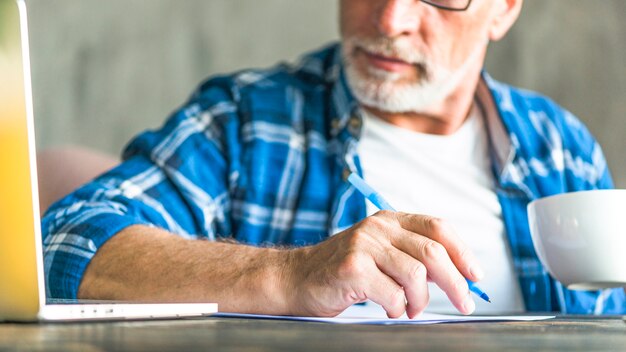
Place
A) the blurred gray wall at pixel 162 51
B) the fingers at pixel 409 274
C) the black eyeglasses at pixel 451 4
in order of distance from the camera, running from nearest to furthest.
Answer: the fingers at pixel 409 274, the black eyeglasses at pixel 451 4, the blurred gray wall at pixel 162 51

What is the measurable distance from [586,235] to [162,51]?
5.09 feet

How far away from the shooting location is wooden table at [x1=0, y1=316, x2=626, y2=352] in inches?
18.7

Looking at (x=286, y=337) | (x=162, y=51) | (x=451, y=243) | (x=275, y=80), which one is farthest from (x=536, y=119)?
(x=286, y=337)

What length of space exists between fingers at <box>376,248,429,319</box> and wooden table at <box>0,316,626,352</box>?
0.15 meters

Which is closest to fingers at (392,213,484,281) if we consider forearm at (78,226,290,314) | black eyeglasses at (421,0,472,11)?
forearm at (78,226,290,314)

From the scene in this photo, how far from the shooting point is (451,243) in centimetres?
90

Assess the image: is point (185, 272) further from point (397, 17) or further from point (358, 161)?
point (397, 17)

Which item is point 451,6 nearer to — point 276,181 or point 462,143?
point 462,143

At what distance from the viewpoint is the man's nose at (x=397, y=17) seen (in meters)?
1.48

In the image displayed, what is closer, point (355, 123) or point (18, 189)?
point (18, 189)

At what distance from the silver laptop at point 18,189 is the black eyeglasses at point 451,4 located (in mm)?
1029

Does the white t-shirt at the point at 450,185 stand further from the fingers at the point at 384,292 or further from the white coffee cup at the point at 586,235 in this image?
the fingers at the point at 384,292

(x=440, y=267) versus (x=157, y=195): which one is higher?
(x=440, y=267)

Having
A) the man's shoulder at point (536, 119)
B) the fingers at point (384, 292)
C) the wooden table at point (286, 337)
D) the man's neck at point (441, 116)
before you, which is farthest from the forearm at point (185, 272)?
the man's shoulder at point (536, 119)
